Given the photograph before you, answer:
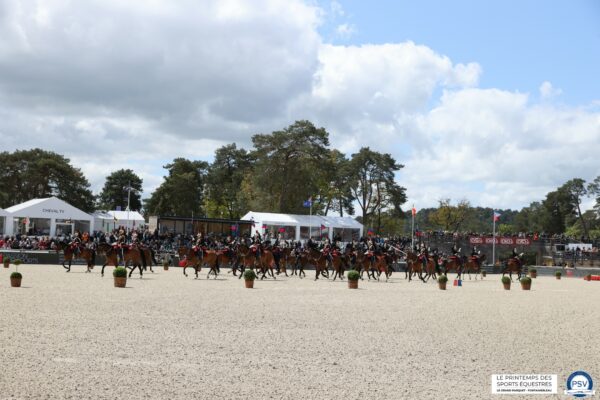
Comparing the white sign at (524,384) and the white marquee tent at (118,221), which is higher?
the white marquee tent at (118,221)

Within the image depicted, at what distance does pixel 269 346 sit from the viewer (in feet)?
38.2

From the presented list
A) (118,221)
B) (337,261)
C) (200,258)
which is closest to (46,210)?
(118,221)

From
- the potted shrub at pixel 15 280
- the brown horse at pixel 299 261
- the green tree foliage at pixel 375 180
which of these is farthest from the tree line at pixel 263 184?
the potted shrub at pixel 15 280

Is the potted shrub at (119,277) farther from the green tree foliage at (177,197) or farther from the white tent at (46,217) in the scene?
the green tree foliage at (177,197)

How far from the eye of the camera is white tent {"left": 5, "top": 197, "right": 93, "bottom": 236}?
5291 centimetres

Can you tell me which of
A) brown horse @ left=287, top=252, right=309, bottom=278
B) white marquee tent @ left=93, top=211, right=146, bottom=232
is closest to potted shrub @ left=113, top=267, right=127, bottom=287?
brown horse @ left=287, top=252, right=309, bottom=278

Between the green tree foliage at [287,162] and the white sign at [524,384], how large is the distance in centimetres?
6641

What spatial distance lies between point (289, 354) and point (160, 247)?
3883 centimetres

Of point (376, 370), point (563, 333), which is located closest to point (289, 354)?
point (376, 370)

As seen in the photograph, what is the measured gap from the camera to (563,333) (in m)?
14.9

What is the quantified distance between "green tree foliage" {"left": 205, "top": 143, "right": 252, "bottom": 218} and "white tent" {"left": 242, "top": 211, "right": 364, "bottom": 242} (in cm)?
3595

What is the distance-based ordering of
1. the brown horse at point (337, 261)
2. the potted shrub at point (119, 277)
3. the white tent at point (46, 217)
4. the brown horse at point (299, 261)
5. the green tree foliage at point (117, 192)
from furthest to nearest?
the green tree foliage at point (117, 192)
the white tent at point (46, 217)
the brown horse at point (299, 261)
the brown horse at point (337, 261)
the potted shrub at point (119, 277)

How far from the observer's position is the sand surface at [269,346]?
8.73m

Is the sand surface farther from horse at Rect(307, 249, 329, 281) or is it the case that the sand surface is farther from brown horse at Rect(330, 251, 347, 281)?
brown horse at Rect(330, 251, 347, 281)
